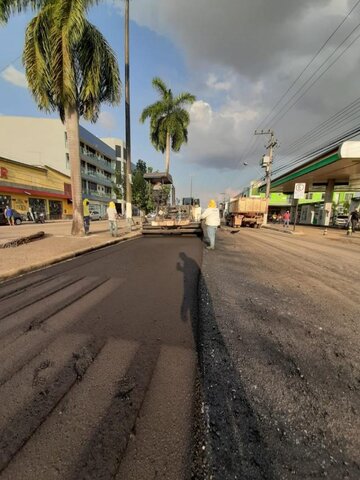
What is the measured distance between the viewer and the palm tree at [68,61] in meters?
10.2

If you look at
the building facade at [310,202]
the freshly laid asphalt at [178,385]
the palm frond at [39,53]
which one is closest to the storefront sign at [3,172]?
the palm frond at [39,53]

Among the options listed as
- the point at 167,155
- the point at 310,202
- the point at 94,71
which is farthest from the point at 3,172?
the point at 310,202

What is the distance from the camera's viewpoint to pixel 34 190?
107 ft

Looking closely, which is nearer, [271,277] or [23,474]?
[23,474]

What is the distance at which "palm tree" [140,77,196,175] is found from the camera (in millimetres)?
26203

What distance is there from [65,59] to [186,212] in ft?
29.3

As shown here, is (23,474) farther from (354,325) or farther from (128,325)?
(354,325)

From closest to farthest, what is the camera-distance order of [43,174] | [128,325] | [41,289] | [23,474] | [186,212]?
[23,474]
[128,325]
[41,289]
[186,212]
[43,174]

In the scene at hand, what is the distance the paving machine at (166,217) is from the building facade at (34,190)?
823 inches

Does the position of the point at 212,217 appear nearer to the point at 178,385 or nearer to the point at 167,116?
the point at 178,385

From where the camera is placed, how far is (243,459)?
5.09ft

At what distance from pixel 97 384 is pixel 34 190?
36.2 m

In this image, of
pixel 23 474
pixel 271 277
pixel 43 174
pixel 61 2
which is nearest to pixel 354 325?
pixel 271 277

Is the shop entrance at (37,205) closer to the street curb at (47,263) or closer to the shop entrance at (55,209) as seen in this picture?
the shop entrance at (55,209)
